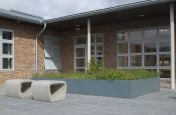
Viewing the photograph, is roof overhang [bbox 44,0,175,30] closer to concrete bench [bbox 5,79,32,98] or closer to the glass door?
the glass door

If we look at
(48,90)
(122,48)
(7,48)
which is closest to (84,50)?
(122,48)

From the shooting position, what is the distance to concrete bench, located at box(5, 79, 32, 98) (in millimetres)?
10102

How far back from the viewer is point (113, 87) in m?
10.2

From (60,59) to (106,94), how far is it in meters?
9.18

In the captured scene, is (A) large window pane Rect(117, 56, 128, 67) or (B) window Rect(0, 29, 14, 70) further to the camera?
(A) large window pane Rect(117, 56, 128, 67)

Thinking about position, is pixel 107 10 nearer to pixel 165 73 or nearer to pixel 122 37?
pixel 122 37

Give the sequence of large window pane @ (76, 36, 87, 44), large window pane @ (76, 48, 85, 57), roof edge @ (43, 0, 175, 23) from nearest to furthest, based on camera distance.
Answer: roof edge @ (43, 0, 175, 23), large window pane @ (76, 36, 87, 44), large window pane @ (76, 48, 85, 57)

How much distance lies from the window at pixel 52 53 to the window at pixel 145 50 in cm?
484

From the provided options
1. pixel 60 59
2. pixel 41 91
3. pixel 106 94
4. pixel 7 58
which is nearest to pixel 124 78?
pixel 106 94

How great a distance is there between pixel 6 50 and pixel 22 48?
1.18 metres

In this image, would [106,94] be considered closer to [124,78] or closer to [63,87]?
[124,78]

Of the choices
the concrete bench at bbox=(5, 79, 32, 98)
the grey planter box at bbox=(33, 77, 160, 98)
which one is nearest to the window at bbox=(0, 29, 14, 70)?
the concrete bench at bbox=(5, 79, 32, 98)

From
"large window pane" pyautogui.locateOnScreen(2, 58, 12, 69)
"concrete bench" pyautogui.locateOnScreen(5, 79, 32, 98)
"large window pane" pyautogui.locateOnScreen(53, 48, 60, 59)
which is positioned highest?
"large window pane" pyautogui.locateOnScreen(53, 48, 60, 59)

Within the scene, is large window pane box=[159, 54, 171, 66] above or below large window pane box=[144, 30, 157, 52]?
below
